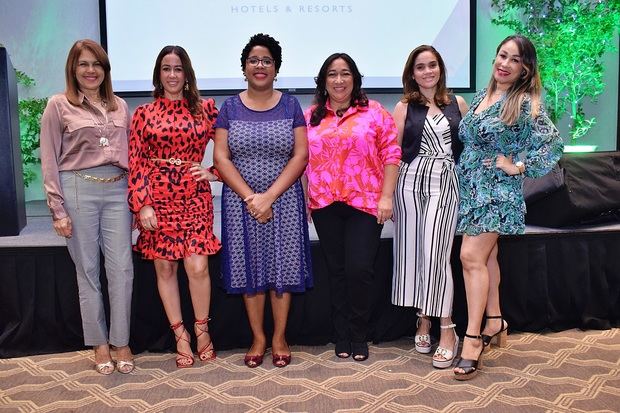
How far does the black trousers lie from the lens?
2797 mm

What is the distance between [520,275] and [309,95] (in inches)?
105

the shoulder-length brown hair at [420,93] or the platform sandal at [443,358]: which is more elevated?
the shoulder-length brown hair at [420,93]

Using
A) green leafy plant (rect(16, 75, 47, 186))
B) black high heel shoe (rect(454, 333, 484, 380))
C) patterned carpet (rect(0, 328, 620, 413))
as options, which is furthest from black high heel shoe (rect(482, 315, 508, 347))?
green leafy plant (rect(16, 75, 47, 186))

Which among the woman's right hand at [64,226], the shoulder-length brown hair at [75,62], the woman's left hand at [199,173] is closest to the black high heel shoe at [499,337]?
the woman's left hand at [199,173]

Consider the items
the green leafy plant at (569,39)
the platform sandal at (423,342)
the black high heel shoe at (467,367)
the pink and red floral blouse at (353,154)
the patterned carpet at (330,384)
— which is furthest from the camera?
the green leafy plant at (569,39)

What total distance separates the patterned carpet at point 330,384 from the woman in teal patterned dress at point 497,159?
217mm

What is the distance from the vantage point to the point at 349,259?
282 centimetres

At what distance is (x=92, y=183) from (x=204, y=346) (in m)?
0.97

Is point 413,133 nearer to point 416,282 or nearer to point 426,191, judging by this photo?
point 426,191

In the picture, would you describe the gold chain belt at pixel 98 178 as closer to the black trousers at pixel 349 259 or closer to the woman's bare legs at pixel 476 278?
the black trousers at pixel 349 259

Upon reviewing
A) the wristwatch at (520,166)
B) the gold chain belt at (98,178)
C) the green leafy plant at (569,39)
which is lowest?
the gold chain belt at (98,178)

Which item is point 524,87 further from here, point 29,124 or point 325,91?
point 29,124

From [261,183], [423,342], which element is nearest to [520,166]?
[423,342]

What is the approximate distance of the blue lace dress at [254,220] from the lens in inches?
105
